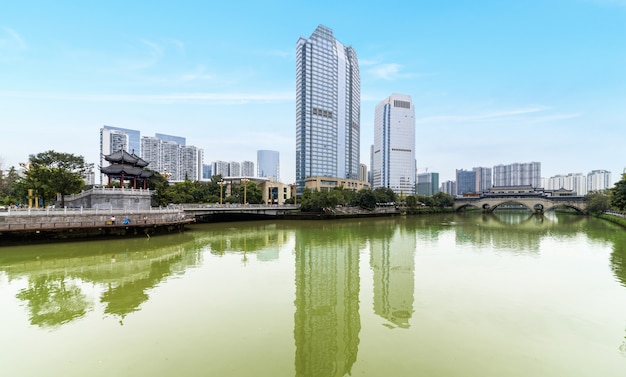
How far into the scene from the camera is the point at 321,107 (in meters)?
111

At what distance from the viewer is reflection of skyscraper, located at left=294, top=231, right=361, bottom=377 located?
7.74 metres

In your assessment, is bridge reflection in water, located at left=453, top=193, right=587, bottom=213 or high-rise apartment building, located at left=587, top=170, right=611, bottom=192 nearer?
bridge reflection in water, located at left=453, top=193, right=587, bottom=213

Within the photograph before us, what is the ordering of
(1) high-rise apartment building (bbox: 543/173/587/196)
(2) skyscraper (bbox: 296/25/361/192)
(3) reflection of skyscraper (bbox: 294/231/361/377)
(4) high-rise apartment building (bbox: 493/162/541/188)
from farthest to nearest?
(1) high-rise apartment building (bbox: 543/173/587/196)
(4) high-rise apartment building (bbox: 493/162/541/188)
(2) skyscraper (bbox: 296/25/361/192)
(3) reflection of skyscraper (bbox: 294/231/361/377)

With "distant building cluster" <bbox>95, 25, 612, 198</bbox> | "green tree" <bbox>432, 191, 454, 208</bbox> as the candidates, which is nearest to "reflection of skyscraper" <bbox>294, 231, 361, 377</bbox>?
"distant building cluster" <bbox>95, 25, 612, 198</bbox>

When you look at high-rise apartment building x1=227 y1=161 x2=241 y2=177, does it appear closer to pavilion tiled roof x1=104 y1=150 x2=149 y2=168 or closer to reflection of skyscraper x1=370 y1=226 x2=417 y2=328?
pavilion tiled roof x1=104 y1=150 x2=149 y2=168

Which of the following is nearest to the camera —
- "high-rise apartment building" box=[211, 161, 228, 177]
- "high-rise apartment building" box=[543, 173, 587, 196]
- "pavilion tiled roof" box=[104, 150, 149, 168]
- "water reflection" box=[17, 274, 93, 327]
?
"water reflection" box=[17, 274, 93, 327]

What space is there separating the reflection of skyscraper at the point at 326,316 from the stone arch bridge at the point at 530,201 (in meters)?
81.8

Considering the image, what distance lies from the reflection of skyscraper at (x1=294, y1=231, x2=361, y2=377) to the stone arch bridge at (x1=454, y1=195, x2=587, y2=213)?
81827mm

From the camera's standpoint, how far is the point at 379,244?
92.3 ft

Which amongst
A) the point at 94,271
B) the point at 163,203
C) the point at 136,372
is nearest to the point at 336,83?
the point at 163,203

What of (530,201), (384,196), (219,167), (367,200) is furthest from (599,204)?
(219,167)

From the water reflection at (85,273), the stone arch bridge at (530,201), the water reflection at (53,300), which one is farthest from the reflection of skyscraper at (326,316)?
the stone arch bridge at (530,201)

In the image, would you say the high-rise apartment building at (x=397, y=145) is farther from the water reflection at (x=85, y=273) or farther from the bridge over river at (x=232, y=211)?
the water reflection at (x=85, y=273)

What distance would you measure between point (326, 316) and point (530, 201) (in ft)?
312
